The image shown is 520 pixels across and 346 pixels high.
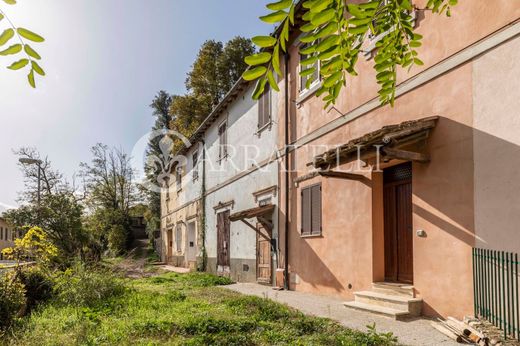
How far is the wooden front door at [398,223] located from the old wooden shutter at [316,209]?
6.65ft

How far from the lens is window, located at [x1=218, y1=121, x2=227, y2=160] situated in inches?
672

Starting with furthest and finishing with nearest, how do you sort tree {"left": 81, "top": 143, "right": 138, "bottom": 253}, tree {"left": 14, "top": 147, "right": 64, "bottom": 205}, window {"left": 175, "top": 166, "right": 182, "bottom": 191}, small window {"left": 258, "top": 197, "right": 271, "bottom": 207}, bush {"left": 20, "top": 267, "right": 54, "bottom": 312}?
tree {"left": 81, "top": 143, "right": 138, "bottom": 253}
tree {"left": 14, "top": 147, "right": 64, "bottom": 205}
window {"left": 175, "top": 166, "right": 182, "bottom": 191}
small window {"left": 258, "top": 197, "right": 271, "bottom": 207}
bush {"left": 20, "top": 267, "right": 54, "bottom": 312}

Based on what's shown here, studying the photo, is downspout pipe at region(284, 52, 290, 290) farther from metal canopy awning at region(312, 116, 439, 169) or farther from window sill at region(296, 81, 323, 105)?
metal canopy awning at region(312, 116, 439, 169)

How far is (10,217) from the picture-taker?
21594 mm

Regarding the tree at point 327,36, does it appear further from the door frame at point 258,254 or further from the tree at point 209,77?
the tree at point 209,77

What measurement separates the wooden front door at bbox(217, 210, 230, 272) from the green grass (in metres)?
7.34

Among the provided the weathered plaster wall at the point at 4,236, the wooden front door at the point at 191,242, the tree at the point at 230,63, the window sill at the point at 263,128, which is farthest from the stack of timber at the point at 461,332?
the weathered plaster wall at the point at 4,236

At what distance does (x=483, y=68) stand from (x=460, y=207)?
196 centimetres

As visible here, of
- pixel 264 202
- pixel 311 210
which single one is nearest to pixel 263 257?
pixel 264 202

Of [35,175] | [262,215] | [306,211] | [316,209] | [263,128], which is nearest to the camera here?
[316,209]

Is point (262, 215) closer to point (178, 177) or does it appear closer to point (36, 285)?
point (36, 285)

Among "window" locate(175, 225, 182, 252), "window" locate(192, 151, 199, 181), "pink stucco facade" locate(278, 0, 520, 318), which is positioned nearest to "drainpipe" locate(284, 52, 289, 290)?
"pink stucco facade" locate(278, 0, 520, 318)

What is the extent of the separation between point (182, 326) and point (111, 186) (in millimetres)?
34727

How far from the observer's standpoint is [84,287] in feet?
29.1
